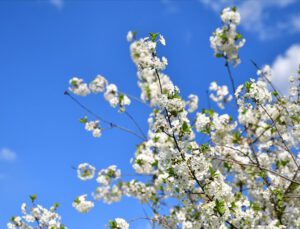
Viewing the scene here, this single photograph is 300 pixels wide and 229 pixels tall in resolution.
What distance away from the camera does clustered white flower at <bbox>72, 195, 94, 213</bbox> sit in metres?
10.2

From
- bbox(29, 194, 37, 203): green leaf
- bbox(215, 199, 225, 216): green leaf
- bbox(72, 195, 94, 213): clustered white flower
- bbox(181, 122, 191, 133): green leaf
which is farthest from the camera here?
bbox(72, 195, 94, 213): clustered white flower

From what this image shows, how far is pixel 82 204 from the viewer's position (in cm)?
1025

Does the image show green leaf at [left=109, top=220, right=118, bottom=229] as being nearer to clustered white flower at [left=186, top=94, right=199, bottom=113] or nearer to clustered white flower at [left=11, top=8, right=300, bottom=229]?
clustered white flower at [left=11, top=8, right=300, bottom=229]

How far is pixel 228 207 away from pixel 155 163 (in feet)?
12.0

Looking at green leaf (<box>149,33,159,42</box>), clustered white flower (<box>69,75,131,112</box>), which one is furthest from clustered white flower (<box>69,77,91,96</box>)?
green leaf (<box>149,33,159,42</box>)

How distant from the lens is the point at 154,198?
30.9 feet

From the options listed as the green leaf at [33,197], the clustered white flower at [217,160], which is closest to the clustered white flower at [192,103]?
the clustered white flower at [217,160]

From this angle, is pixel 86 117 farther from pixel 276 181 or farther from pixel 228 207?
pixel 228 207

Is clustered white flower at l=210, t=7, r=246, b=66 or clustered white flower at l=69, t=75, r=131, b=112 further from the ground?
clustered white flower at l=69, t=75, r=131, b=112

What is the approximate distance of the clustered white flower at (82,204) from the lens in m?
10.2

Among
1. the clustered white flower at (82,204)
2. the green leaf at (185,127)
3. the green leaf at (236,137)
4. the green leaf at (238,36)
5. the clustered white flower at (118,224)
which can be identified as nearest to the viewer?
the green leaf at (185,127)

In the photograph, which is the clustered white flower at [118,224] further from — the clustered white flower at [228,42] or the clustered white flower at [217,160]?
the clustered white flower at [228,42]

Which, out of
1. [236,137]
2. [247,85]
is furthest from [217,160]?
[247,85]

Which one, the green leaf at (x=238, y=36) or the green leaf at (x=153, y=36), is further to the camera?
the green leaf at (x=238, y=36)
